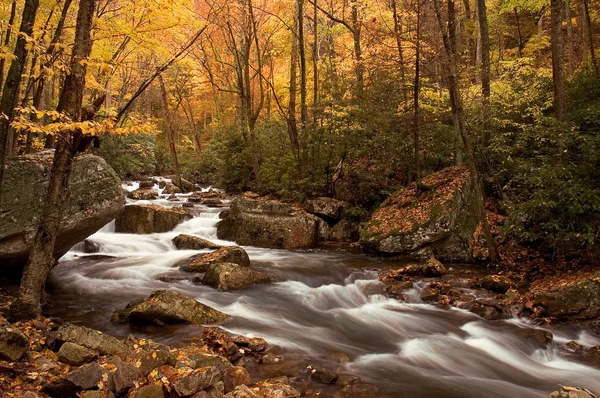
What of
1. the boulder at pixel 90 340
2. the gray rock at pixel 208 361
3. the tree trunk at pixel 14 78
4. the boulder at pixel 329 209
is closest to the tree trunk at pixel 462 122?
the boulder at pixel 329 209

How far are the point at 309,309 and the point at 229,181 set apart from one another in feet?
48.6

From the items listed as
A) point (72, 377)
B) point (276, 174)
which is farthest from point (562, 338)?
point (276, 174)

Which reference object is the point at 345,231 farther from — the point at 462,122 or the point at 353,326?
the point at 353,326

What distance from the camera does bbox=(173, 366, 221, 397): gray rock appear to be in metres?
3.81

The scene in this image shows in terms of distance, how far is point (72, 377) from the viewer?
12.0ft

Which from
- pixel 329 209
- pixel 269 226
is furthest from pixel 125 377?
pixel 329 209

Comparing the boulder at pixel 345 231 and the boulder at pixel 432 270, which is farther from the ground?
the boulder at pixel 345 231

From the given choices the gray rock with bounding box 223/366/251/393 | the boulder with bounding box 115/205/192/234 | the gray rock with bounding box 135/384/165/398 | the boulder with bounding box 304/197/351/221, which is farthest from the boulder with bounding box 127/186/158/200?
the gray rock with bounding box 135/384/165/398

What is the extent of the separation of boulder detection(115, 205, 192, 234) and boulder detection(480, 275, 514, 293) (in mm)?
10415

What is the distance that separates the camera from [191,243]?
12.3m

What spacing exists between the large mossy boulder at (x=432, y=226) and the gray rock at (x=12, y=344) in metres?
9.15

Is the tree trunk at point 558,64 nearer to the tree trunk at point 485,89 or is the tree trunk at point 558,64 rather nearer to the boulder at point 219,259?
the tree trunk at point 485,89

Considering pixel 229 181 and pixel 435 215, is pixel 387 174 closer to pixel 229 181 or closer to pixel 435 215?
pixel 435 215

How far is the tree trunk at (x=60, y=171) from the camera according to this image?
516cm
